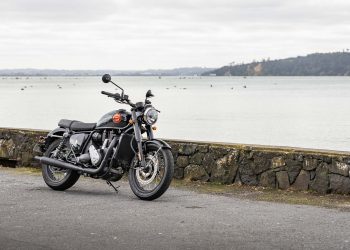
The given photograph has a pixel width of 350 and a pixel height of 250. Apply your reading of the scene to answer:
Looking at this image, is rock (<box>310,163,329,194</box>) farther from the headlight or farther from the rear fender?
the rear fender

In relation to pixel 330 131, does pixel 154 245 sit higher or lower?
higher

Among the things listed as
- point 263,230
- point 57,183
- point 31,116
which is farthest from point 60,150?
point 31,116

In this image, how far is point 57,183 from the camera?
363 inches

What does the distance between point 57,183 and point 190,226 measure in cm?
307

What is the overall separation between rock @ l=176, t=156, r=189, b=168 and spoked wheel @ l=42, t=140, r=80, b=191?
162 centimetres

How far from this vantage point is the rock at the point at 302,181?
29.5 ft

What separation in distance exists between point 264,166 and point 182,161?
1333 millimetres

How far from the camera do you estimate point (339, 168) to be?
873 centimetres

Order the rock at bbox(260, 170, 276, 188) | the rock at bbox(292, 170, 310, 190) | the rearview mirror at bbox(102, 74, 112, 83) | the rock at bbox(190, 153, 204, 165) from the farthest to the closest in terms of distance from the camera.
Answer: the rock at bbox(190, 153, 204, 165), the rock at bbox(260, 170, 276, 188), the rock at bbox(292, 170, 310, 190), the rearview mirror at bbox(102, 74, 112, 83)

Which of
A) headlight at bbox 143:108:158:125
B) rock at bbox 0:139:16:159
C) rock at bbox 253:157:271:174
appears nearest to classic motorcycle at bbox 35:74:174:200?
headlight at bbox 143:108:158:125

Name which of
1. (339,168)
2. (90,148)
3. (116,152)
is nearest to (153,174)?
(116,152)

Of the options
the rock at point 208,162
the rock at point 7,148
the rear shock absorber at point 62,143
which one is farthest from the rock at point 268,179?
the rock at point 7,148

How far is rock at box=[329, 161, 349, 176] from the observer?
870 centimetres

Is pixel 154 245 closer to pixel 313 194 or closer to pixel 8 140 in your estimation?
pixel 313 194
